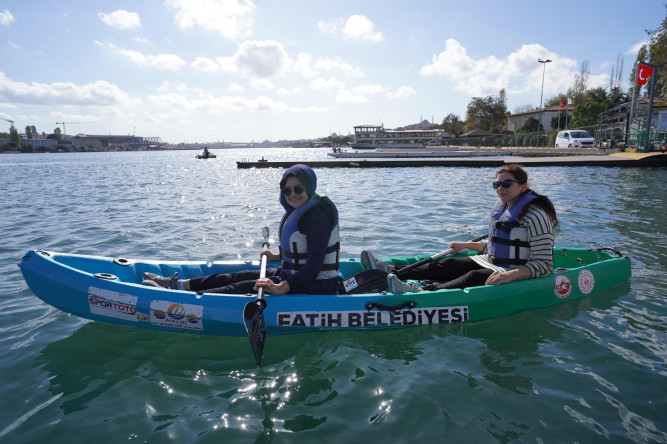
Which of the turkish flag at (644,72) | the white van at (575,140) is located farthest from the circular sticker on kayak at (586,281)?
the white van at (575,140)

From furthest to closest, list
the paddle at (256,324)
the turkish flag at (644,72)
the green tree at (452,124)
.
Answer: the green tree at (452,124) < the turkish flag at (644,72) < the paddle at (256,324)

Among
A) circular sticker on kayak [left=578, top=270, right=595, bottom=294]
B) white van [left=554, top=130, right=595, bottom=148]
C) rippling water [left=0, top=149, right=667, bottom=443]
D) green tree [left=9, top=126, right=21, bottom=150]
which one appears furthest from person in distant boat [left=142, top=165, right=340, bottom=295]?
green tree [left=9, top=126, right=21, bottom=150]

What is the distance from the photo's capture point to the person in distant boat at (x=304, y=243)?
4.37 metres

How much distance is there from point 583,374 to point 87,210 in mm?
15390

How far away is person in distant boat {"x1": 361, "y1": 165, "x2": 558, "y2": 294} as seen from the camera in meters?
4.79

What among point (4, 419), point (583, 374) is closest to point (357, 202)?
point (583, 374)

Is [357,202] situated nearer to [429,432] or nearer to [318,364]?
[318,364]

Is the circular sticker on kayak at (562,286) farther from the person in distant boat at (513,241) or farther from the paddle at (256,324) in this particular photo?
the paddle at (256,324)

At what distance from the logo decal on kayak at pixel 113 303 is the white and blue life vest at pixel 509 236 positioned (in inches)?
175

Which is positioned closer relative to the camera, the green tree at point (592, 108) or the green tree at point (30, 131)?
the green tree at point (592, 108)

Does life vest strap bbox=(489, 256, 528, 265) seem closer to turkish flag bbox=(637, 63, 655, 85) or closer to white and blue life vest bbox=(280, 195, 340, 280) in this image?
white and blue life vest bbox=(280, 195, 340, 280)

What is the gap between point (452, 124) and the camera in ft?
278

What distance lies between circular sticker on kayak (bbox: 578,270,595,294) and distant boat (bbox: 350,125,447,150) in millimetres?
60606

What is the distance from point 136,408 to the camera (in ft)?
12.0
